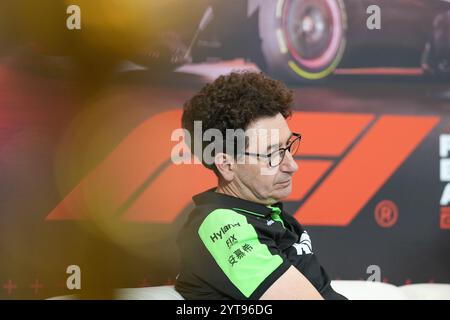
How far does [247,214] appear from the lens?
158 centimetres

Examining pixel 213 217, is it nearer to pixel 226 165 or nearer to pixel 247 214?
pixel 247 214

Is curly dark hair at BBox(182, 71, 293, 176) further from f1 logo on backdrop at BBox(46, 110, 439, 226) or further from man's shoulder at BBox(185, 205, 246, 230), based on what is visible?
f1 logo on backdrop at BBox(46, 110, 439, 226)

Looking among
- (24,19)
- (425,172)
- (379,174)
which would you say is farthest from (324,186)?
(24,19)

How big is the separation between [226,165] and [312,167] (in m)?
1.27

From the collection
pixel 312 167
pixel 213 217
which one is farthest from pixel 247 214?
pixel 312 167

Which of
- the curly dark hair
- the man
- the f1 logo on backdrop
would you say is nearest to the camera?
the man

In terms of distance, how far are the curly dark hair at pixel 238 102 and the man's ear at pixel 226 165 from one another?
4 centimetres

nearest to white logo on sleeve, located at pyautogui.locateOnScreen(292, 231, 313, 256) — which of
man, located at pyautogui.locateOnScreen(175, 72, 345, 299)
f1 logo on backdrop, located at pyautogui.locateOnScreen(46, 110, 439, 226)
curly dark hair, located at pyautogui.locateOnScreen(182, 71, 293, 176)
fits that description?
man, located at pyautogui.locateOnScreen(175, 72, 345, 299)

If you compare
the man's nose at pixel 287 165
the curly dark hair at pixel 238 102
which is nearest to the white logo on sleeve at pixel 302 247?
the man's nose at pixel 287 165

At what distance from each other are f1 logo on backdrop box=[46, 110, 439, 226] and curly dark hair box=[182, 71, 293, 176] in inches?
41.7

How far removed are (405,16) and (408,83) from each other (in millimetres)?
360

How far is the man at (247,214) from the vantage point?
1451mm

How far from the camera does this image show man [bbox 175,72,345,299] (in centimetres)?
145
